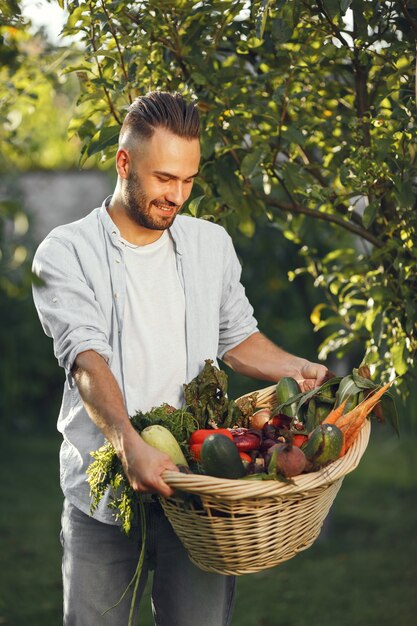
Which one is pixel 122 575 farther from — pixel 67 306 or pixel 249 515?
pixel 67 306

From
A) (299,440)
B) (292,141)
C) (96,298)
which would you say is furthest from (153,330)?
(292,141)

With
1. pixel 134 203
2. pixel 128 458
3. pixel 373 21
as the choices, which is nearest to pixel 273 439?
pixel 128 458

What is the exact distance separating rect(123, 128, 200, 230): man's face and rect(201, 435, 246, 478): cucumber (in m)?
0.65

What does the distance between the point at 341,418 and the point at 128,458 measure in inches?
21.7

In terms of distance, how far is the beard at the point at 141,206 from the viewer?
2441mm

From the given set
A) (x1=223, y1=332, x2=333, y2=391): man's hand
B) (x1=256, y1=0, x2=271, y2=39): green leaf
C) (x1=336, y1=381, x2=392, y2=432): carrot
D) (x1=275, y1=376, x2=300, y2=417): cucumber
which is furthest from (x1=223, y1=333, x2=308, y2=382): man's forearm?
(x1=256, y1=0, x2=271, y2=39): green leaf

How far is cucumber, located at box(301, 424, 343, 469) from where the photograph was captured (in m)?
2.17

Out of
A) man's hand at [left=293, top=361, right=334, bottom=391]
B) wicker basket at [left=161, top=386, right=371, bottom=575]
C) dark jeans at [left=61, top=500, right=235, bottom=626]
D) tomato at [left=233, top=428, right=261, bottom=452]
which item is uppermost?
man's hand at [left=293, top=361, right=334, bottom=391]

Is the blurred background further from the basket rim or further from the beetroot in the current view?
the beetroot

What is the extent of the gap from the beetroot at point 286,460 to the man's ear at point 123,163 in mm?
830

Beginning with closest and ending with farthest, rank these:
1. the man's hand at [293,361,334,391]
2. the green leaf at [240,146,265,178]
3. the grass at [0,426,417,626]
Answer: the man's hand at [293,361,334,391], the green leaf at [240,146,265,178], the grass at [0,426,417,626]

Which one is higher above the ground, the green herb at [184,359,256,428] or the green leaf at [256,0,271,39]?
the green leaf at [256,0,271,39]

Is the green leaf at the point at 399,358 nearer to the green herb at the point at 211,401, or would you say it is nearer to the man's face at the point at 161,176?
the green herb at the point at 211,401

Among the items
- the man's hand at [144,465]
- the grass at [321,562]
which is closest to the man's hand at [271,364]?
the man's hand at [144,465]
